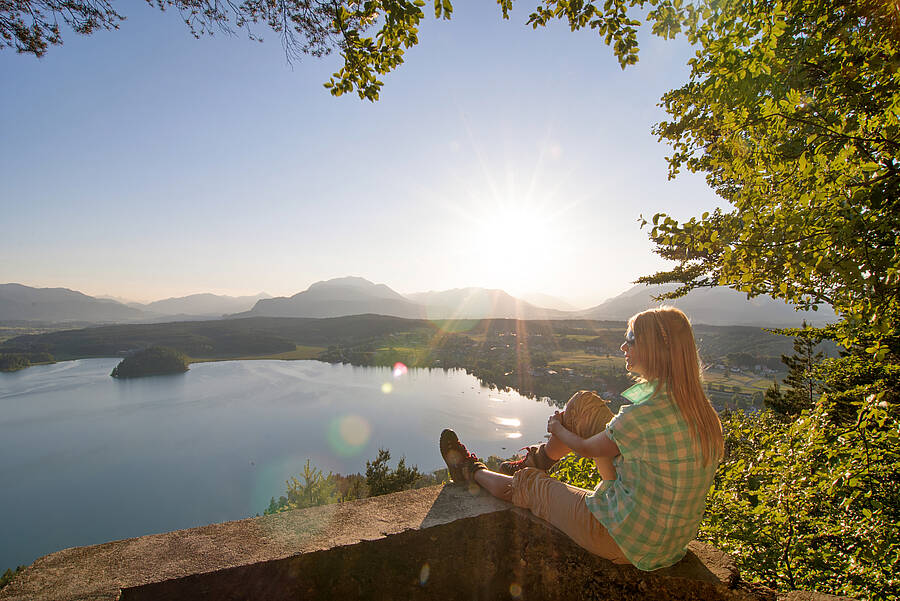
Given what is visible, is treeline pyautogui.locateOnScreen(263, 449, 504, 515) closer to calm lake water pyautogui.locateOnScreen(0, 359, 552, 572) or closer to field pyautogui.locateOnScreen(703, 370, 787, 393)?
calm lake water pyautogui.locateOnScreen(0, 359, 552, 572)

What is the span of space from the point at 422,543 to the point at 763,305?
187055 mm

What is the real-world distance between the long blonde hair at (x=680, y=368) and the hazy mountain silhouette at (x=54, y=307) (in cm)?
21278

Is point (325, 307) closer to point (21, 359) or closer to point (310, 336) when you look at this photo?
point (310, 336)

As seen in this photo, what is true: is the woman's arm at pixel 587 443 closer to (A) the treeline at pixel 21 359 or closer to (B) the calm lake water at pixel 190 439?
(B) the calm lake water at pixel 190 439

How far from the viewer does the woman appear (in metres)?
1.41

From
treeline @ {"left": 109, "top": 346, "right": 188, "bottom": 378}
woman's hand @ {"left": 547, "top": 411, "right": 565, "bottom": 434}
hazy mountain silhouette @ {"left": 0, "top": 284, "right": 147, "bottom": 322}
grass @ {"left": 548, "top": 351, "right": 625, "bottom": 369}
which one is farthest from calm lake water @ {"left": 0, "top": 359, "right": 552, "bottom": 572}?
hazy mountain silhouette @ {"left": 0, "top": 284, "right": 147, "bottom": 322}

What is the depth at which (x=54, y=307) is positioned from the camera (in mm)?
168750

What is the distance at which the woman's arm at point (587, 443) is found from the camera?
160cm

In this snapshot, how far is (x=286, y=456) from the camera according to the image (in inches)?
1438

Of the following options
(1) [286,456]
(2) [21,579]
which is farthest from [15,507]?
(2) [21,579]

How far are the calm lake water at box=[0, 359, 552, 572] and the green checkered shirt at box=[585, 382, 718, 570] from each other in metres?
33.4

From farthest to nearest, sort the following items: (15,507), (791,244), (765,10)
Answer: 1. (15,507)
2. (765,10)
3. (791,244)

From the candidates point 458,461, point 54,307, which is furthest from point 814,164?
point 54,307

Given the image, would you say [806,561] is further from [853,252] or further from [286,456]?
[286,456]
